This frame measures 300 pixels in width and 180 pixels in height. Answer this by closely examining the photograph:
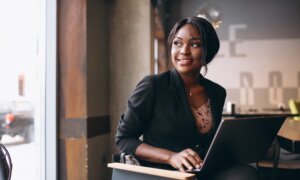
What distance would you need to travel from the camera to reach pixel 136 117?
48.3 inches

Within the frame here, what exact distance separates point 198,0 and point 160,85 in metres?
6.20

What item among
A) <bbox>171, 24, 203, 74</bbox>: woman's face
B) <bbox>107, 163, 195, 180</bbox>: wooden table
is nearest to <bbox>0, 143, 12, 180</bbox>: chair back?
<bbox>107, 163, 195, 180</bbox>: wooden table

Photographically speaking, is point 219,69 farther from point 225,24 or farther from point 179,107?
point 179,107

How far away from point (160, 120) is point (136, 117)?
0.09 m

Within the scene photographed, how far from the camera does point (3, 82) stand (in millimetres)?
2170

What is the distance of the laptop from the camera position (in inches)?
38.6

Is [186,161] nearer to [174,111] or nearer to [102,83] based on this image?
[174,111]

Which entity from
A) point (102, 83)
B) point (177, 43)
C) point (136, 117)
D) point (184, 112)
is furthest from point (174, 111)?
point (102, 83)

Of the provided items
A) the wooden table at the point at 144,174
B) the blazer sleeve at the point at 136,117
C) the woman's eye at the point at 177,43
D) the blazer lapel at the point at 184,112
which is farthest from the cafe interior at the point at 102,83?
the woman's eye at the point at 177,43

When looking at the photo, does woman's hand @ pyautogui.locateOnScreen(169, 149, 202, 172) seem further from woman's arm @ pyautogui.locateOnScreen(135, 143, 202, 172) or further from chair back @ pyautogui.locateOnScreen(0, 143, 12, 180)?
chair back @ pyautogui.locateOnScreen(0, 143, 12, 180)

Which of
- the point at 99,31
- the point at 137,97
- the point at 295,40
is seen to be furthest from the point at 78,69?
the point at 295,40

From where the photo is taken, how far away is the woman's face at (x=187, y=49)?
1.24m

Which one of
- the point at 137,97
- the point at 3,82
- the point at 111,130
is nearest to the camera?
the point at 137,97

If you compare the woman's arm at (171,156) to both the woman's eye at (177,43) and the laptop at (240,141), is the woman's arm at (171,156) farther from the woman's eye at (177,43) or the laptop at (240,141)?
the woman's eye at (177,43)
